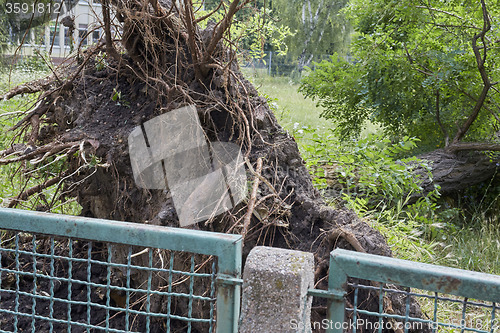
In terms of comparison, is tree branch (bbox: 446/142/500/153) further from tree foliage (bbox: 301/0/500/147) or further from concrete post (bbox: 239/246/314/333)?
concrete post (bbox: 239/246/314/333)

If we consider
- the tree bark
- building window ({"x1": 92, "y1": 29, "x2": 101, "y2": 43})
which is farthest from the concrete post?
the tree bark

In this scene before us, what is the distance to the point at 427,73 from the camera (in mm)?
5754

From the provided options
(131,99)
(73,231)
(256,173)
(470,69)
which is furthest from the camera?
(470,69)

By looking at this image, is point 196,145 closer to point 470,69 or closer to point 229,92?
point 229,92

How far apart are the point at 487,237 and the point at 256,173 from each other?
3.82 m

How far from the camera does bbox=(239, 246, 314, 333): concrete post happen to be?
153 cm

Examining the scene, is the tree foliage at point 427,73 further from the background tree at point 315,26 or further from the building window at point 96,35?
the background tree at point 315,26

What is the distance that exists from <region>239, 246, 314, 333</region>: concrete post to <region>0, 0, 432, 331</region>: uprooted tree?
105cm

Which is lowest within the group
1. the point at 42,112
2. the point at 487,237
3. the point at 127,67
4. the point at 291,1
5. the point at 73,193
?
the point at 487,237

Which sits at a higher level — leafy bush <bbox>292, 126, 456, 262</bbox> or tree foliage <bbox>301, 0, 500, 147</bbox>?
tree foliage <bbox>301, 0, 500, 147</bbox>

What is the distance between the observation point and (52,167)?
3768mm

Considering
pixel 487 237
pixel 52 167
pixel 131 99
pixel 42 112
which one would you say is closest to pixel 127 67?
pixel 131 99

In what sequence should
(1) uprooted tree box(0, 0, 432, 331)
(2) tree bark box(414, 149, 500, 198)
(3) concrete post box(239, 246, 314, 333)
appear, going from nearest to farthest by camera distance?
(3) concrete post box(239, 246, 314, 333), (1) uprooted tree box(0, 0, 432, 331), (2) tree bark box(414, 149, 500, 198)

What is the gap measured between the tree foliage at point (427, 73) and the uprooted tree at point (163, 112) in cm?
329
